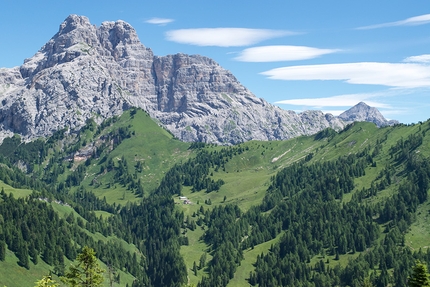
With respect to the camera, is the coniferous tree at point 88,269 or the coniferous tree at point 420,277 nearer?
the coniferous tree at point 420,277

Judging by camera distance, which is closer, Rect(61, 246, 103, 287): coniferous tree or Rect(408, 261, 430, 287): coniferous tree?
Rect(408, 261, 430, 287): coniferous tree

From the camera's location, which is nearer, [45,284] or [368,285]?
[45,284]

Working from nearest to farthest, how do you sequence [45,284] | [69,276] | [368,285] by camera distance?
[45,284], [69,276], [368,285]

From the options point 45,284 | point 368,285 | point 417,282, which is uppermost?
point 45,284

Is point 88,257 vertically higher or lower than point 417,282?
higher

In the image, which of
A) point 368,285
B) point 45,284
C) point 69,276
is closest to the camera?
point 45,284

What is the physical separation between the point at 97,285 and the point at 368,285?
56151 mm

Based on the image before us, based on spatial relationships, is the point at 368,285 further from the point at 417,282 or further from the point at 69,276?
the point at 69,276

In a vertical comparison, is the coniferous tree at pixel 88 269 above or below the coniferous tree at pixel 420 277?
above

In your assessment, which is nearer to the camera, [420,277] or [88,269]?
[420,277]

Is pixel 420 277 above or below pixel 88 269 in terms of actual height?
below

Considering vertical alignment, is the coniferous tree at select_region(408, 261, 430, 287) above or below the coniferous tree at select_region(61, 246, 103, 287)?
below

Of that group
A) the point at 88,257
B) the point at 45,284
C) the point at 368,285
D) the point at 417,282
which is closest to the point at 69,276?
the point at 88,257

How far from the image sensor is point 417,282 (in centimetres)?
7206
